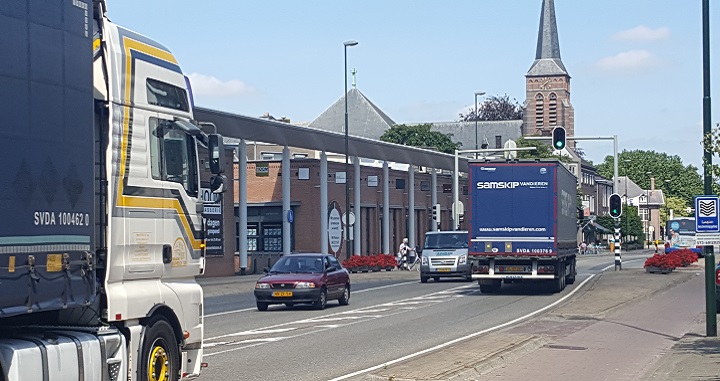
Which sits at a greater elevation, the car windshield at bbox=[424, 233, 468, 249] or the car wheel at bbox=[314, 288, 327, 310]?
the car windshield at bbox=[424, 233, 468, 249]

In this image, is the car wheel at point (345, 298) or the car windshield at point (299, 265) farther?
the car wheel at point (345, 298)

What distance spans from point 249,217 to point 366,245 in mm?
10308

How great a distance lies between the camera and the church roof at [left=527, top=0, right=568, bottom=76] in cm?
12275

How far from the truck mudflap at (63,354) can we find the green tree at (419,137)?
308 ft

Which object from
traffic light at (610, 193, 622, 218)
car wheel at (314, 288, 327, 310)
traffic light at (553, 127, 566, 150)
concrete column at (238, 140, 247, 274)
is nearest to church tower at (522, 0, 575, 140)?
concrete column at (238, 140, 247, 274)

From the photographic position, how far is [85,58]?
31.2ft

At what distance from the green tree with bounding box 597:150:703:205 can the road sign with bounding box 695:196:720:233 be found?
153215 mm

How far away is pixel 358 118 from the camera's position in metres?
120

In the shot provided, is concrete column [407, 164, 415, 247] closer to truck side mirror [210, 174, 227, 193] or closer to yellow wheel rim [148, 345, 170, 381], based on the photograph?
truck side mirror [210, 174, 227, 193]

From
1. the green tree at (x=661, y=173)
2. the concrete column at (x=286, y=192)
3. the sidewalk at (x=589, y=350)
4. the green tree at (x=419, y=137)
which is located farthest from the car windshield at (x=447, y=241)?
the green tree at (x=661, y=173)

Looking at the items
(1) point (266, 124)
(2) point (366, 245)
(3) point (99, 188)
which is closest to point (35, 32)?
(3) point (99, 188)

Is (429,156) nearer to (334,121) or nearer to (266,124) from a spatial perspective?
(266,124)

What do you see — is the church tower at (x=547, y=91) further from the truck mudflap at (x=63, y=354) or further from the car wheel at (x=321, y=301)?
the truck mudflap at (x=63, y=354)

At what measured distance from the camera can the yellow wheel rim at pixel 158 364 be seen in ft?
34.5
